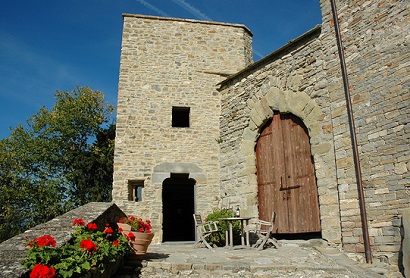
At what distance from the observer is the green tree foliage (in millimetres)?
16062

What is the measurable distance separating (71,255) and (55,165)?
1535 cm

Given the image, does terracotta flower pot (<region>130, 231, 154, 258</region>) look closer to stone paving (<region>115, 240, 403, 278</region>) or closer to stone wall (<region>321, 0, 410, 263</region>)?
stone paving (<region>115, 240, 403, 278</region>)

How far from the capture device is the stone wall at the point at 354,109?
538cm

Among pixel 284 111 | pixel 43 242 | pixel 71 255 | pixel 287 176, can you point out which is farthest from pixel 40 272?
pixel 284 111

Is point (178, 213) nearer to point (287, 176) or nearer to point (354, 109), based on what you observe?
point (287, 176)

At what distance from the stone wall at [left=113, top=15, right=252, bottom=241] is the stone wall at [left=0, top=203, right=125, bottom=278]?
12.3ft

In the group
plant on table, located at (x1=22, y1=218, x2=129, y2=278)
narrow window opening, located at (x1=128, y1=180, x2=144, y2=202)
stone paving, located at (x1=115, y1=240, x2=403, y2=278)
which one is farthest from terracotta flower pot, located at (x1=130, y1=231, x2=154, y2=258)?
narrow window opening, located at (x1=128, y1=180, x2=144, y2=202)

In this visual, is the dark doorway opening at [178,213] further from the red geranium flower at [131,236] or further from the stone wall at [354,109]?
the red geranium flower at [131,236]

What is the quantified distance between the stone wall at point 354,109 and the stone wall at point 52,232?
12.4 ft

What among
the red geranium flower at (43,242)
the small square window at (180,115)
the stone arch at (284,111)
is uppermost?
the small square window at (180,115)

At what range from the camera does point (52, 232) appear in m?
3.68

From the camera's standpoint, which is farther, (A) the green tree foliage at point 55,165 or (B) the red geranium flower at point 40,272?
(A) the green tree foliage at point 55,165

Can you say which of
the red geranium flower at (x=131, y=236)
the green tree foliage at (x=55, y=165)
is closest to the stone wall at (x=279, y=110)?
the red geranium flower at (x=131, y=236)

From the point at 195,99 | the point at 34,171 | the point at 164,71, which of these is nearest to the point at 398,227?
the point at 195,99
